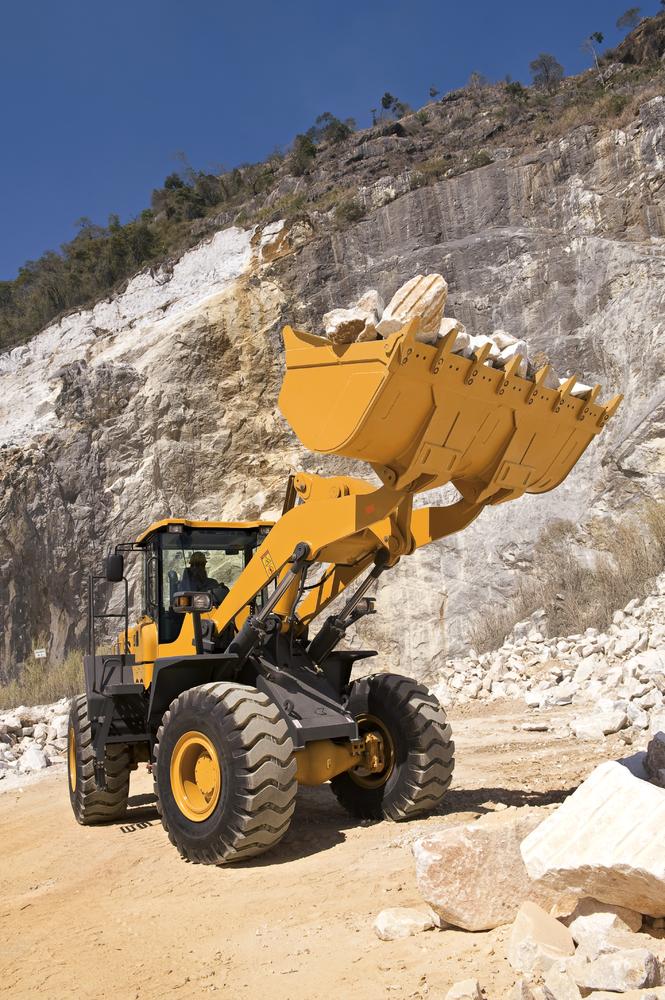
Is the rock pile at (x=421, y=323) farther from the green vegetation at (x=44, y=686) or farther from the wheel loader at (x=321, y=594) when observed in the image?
the green vegetation at (x=44, y=686)

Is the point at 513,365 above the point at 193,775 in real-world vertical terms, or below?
above

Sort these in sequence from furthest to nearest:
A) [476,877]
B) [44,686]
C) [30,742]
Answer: [44,686]
[30,742]
[476,877]

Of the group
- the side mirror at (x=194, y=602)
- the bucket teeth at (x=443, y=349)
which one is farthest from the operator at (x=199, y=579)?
the bucket teeth at (x=443, y=349)

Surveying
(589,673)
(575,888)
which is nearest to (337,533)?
(575,888)

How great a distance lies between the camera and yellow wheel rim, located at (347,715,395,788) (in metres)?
6.26

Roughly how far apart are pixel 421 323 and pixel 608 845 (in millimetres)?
3031

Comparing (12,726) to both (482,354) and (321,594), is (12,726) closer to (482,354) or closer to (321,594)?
(321,594)

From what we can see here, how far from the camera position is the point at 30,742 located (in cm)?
1227

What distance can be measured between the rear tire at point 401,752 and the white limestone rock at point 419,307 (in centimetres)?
280

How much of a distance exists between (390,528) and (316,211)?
2054cm

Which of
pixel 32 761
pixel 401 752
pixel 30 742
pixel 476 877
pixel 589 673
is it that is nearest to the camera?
pixel 476 877

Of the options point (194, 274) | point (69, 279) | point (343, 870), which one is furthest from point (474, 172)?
point (343, 870)

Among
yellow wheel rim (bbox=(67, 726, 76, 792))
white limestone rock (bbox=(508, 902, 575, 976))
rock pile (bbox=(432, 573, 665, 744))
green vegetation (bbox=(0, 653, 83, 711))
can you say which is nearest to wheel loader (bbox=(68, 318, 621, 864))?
yellow wheel rim (bbox=(67, 726, 76, 792))

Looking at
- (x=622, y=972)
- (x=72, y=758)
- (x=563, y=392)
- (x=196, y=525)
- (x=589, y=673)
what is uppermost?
(x=563, y=392)
